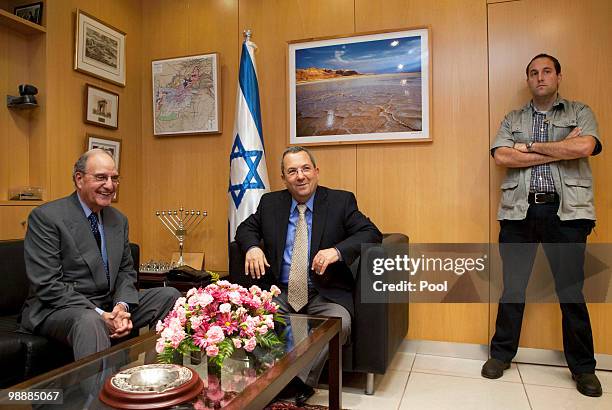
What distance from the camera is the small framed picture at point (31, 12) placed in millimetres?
3090

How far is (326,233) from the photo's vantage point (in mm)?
2496

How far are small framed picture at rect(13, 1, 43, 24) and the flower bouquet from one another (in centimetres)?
259

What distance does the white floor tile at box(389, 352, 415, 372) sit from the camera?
2848 millimetres

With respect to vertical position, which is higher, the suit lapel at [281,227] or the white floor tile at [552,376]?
the suit lapel at [281,227]

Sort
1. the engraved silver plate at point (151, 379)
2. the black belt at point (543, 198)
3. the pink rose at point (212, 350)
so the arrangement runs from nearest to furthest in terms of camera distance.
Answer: the engraved silver plate at point (151, 379), the pink rose at point (212, 350), the black belt at point (543, 198)

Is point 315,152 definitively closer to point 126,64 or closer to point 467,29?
point 467,29

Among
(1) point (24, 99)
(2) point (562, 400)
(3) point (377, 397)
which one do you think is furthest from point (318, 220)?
(1) point (24, 99)

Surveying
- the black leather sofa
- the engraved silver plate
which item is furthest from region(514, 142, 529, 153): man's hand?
the black leather sofa

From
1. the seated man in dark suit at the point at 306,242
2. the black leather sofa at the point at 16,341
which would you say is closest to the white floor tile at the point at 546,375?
the seated man in dark suit at the point at 306,242

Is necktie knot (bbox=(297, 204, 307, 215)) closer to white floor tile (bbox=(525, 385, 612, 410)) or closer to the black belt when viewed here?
the black belt

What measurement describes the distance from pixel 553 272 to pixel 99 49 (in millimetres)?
3462

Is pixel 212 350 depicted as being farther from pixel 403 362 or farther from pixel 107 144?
pixel 107 144

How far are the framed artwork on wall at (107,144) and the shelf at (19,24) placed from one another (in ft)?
2.46

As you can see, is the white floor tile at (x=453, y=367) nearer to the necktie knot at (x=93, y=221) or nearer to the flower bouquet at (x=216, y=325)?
the flower bouquet at (x=216, y=325)
